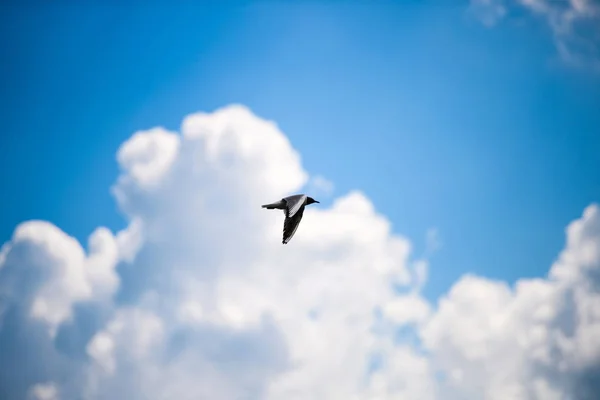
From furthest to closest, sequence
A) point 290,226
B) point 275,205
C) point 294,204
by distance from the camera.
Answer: point 275,205 → point 294,204 → point 290,226

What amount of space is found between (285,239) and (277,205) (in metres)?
5.05

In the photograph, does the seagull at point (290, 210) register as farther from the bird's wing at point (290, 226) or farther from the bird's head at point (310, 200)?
the bird's head at point (310, 200)

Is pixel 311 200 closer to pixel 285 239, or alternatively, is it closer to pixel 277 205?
pixel 277 205

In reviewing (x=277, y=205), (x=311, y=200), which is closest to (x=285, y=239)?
(x=277, y=205)

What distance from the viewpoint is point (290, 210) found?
27.8 meters

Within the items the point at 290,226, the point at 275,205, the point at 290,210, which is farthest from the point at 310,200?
the point at 290,226

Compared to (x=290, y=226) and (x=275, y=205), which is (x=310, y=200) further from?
(x=290, y=226)

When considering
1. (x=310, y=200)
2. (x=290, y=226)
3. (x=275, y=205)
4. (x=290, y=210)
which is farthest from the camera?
(x=310, y=200)

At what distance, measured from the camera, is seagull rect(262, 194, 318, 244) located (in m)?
26.5

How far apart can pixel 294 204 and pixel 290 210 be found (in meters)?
1.12

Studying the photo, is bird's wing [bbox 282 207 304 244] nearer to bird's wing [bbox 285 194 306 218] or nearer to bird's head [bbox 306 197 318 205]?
bird's wing [bbox 285 194 306 218]

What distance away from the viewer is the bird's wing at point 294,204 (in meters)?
27.3

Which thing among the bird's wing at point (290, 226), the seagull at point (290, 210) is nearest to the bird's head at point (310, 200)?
the seagull at point (290, 210)

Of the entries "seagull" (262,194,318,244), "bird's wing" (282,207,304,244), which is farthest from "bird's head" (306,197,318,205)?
"bird's wing" (282,207,304,244)
